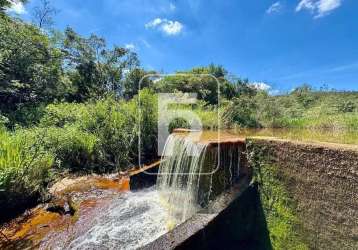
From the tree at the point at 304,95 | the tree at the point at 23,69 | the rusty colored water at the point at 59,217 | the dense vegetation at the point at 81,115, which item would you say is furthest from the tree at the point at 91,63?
the rusty colored water at the point at 59,217

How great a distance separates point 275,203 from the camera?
140 inches

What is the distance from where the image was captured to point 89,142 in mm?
7254

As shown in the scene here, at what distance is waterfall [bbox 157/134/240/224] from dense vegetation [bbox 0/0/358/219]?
2118 millimetres

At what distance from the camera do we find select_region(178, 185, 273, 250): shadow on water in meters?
3.65

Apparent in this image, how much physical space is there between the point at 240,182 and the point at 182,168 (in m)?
1.64

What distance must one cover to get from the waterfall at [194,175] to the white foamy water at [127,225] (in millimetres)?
305

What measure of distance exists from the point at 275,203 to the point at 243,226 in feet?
1.87

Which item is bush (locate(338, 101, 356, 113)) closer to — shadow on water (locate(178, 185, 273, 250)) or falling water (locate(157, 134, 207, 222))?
falling water (locate(157, 134, 207, 222))

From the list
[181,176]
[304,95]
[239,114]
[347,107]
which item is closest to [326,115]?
[347,107]

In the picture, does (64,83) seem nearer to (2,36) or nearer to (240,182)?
(2,36)

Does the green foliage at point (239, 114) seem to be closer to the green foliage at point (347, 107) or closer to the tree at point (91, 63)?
the green foliage at point (347, 107)

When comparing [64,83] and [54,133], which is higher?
[64,83]

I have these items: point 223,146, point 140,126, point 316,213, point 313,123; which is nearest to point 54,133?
point 140,126

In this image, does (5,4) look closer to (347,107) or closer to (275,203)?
(275,203)
